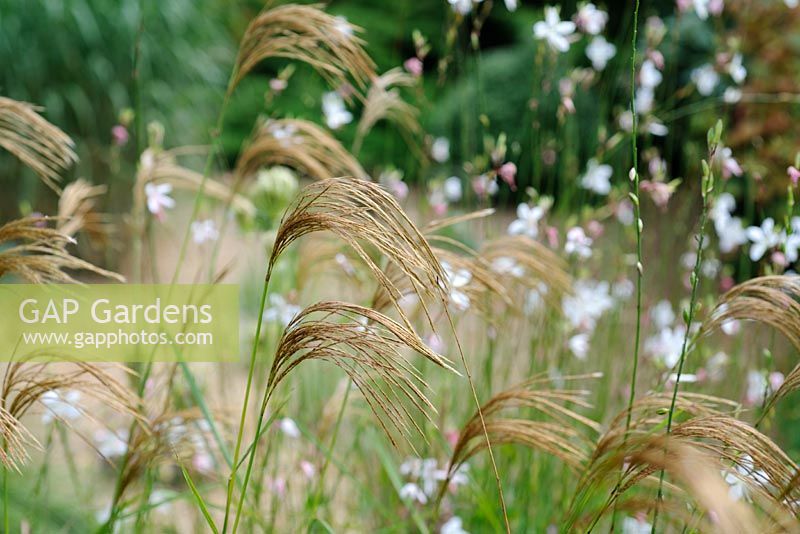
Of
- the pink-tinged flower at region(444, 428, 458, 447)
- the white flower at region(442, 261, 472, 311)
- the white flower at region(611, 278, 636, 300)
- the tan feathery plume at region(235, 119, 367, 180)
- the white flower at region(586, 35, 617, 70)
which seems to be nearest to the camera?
the white flower at region(442, 261, 472, 311)

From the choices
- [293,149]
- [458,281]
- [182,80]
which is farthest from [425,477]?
[182,80]

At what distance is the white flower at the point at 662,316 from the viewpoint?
2.22 metres

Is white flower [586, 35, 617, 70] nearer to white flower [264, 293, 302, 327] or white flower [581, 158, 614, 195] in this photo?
white flower [581, 158, 614, 195]

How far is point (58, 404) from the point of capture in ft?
4.59

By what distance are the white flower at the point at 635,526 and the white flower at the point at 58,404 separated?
0.91 m

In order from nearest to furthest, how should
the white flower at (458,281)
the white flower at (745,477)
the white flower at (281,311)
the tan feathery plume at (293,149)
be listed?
1. the white flower at (745,477)
2. the white flower at (458,281)
3. the tan feathery plume at (293,149)
4. the white flower at (281,311)

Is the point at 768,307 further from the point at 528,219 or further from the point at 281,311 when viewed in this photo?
the point at 281,311

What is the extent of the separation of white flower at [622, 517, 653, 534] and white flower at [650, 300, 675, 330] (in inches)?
28.6

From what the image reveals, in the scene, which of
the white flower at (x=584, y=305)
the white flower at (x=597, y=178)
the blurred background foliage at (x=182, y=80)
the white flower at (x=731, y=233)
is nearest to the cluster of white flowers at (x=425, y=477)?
the white flower at (x=584, y=305)

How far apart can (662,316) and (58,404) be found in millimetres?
1553

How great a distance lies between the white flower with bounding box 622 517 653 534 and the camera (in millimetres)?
1400

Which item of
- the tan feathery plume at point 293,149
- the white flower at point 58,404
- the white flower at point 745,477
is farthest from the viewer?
the tan feathery plume at point 293,149

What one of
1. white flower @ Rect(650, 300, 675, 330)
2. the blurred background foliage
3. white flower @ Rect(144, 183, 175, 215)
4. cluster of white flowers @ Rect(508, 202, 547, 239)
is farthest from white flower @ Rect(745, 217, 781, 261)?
the blurred background foliage

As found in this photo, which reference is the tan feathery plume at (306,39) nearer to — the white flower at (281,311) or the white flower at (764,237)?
the white flower at (281,311)
